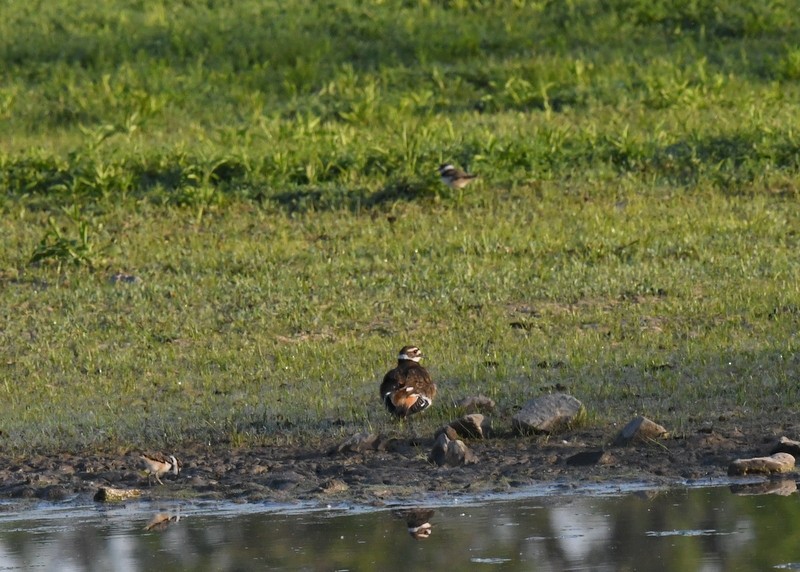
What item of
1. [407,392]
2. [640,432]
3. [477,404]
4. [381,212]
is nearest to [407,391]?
[407,392]

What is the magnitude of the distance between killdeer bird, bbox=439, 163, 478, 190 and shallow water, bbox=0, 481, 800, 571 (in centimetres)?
798

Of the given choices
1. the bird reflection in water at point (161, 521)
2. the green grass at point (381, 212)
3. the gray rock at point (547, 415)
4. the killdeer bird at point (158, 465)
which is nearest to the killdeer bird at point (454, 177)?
the green grass at point (381, 212)

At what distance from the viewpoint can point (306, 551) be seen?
6.59 metres

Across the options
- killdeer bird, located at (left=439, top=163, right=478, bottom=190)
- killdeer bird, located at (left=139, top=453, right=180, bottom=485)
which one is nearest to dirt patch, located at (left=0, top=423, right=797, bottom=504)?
killdeer bird, located at (left=139, top=453, right=180, bottom=485)

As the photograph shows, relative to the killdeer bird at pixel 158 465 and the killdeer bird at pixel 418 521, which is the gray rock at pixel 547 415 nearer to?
the killdeer bird at pixel 418 521

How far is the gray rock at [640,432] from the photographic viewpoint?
8406 millimetres

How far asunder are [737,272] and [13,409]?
19.1 feet

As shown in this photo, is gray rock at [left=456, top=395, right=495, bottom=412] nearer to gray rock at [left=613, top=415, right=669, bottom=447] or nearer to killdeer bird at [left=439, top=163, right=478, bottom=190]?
gray rock at [left=613, top=415, right=669, bottom=447]

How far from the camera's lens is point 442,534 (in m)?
6.84

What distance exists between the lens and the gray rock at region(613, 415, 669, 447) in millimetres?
8406

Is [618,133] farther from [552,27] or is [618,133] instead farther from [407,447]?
[407,447]

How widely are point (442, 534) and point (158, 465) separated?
6.20 ft

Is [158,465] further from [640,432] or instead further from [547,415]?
[640,432]

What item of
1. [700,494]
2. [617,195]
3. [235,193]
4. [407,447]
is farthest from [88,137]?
[700,494]
